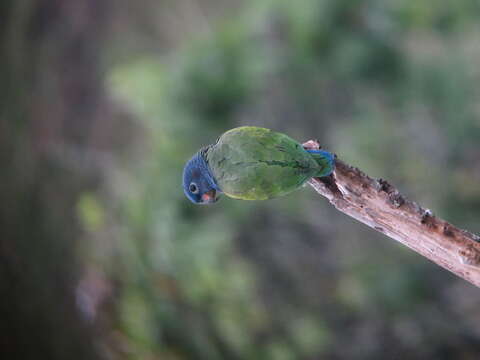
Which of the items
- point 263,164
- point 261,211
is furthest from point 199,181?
point 261,211

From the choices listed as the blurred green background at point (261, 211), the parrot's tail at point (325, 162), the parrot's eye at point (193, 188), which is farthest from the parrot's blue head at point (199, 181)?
the blurred green background at point (261, 211)

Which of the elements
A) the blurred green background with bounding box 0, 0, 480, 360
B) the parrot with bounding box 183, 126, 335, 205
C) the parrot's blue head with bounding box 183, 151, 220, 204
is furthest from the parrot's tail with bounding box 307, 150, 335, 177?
the blurred green background with bounding box 0, 0, 480, 360

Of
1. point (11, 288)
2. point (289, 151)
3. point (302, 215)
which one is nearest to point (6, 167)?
point (11, 288)

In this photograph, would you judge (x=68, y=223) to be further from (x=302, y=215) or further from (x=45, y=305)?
(x=302, y=215)

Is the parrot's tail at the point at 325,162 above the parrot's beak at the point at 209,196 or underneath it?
above

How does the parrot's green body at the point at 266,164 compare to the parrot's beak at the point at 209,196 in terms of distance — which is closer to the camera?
the parrot's green body at the point at 266,164

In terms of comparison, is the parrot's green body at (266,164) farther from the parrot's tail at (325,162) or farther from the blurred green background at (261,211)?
the blurred green background at (261,211)
